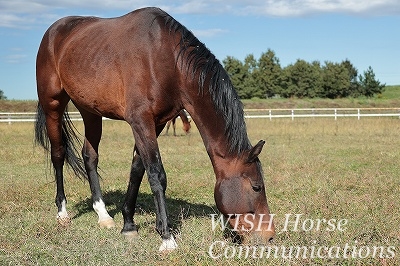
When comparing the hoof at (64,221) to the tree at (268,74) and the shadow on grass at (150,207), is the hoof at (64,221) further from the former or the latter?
the tree at (268,74)

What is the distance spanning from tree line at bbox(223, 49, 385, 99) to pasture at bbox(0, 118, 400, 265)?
1981 inches

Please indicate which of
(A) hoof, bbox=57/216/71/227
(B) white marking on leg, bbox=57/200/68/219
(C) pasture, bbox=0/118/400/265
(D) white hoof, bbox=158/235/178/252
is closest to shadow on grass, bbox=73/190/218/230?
(C) pasture, bbox=0/118/400/265

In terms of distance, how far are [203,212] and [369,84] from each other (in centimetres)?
6779

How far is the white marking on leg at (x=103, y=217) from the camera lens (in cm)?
572

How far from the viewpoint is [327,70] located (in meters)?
65.4

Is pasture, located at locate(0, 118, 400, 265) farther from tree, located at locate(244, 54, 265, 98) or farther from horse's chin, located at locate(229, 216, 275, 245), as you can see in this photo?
tree, located at locate(244, 54, 265, 98)

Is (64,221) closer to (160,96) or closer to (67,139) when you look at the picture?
(67,139)

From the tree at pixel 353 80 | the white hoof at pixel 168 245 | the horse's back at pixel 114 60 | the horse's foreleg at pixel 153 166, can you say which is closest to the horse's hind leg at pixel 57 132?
the horse's back at pixel 114 60

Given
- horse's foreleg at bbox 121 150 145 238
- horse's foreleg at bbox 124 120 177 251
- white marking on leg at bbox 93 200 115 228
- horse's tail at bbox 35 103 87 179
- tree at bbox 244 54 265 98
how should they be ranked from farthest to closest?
tree at bbox 244 54 265 98, horse's tail at bbox 35 103 87 179, white marking on leg at bbox 93 200 115 228, horse's foreleg at bbox 121 150 145 238, horse's foreleg at bbox 124 120 177 251

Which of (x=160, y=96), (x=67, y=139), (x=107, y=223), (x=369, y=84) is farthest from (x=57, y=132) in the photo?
(x=369, y=84)

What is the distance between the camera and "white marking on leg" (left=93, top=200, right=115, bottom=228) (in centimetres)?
572

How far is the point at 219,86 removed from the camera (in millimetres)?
4410

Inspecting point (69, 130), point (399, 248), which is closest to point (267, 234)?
point (399, 248)

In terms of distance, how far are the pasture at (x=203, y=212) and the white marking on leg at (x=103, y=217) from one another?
0.38ft
